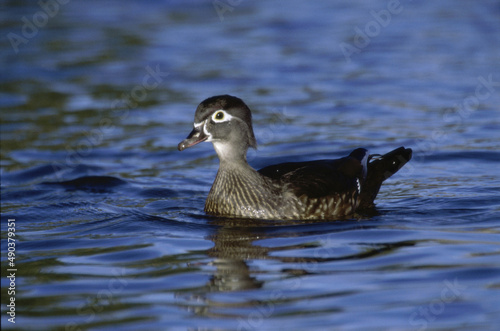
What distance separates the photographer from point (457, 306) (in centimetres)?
616

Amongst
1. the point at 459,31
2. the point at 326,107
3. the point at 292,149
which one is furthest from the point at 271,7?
the point at 292,149

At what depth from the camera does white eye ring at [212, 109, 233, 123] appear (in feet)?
28.7

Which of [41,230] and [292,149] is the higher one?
[292,149]

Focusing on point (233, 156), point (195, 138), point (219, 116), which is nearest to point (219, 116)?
point (219, 116)

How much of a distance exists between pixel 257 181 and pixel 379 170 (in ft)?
5.41

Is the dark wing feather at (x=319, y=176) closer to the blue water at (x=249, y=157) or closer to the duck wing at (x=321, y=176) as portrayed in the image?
the duck wing at (x=321, y=176)

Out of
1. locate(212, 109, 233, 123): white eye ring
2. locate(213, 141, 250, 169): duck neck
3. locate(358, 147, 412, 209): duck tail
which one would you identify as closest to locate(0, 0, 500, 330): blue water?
locate(358, 147, 412, 209): duck tail

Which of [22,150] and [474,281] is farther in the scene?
[22,150]

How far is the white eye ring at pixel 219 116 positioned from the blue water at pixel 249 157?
1.09 metres

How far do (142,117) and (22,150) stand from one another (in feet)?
8.17

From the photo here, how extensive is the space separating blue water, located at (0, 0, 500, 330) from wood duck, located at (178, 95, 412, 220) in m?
0.26

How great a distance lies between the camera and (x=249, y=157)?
12.6 m

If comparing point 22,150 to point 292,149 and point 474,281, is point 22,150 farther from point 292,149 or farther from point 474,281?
point 474,281

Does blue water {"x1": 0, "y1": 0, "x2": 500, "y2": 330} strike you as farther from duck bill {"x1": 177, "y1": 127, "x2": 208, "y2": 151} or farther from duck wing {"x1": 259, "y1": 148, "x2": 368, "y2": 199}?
duck bill {"x1": 177, "y1": 127, "x2": 208, "y2": 151}
